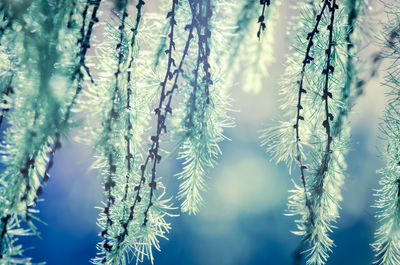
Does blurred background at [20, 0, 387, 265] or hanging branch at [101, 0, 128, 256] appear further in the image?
blurred background at [20, 0, 387, 265]

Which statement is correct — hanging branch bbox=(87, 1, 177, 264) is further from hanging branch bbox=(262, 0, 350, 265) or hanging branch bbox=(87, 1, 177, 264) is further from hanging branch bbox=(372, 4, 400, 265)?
hanging branch bbox=(372, 4, 400, 265)

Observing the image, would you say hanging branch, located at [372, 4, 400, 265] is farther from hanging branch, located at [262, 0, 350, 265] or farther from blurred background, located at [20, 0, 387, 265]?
blurred background, located at [20, 0, 387, 265]

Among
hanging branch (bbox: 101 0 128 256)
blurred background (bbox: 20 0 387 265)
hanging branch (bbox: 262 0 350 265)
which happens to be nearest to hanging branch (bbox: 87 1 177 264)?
hanging branch (bbox: 101 0 128 256)

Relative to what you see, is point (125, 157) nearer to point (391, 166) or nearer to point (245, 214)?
point (391, 166)

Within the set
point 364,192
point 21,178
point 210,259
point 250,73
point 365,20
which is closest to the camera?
point 21,178

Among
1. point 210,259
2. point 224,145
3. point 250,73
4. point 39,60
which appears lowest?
point 210,259

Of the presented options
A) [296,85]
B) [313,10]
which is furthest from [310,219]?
[313,10]

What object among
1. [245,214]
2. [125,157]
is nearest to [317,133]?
[125,157]

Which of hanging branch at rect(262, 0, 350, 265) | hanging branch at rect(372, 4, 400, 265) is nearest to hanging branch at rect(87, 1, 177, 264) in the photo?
hanging branch at rect(262, 0, 350, 265)

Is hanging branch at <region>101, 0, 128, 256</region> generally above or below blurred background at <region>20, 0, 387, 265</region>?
above

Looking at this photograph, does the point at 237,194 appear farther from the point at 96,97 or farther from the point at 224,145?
the point at 96,97

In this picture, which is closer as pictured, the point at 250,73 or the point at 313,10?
the point at 313,10
